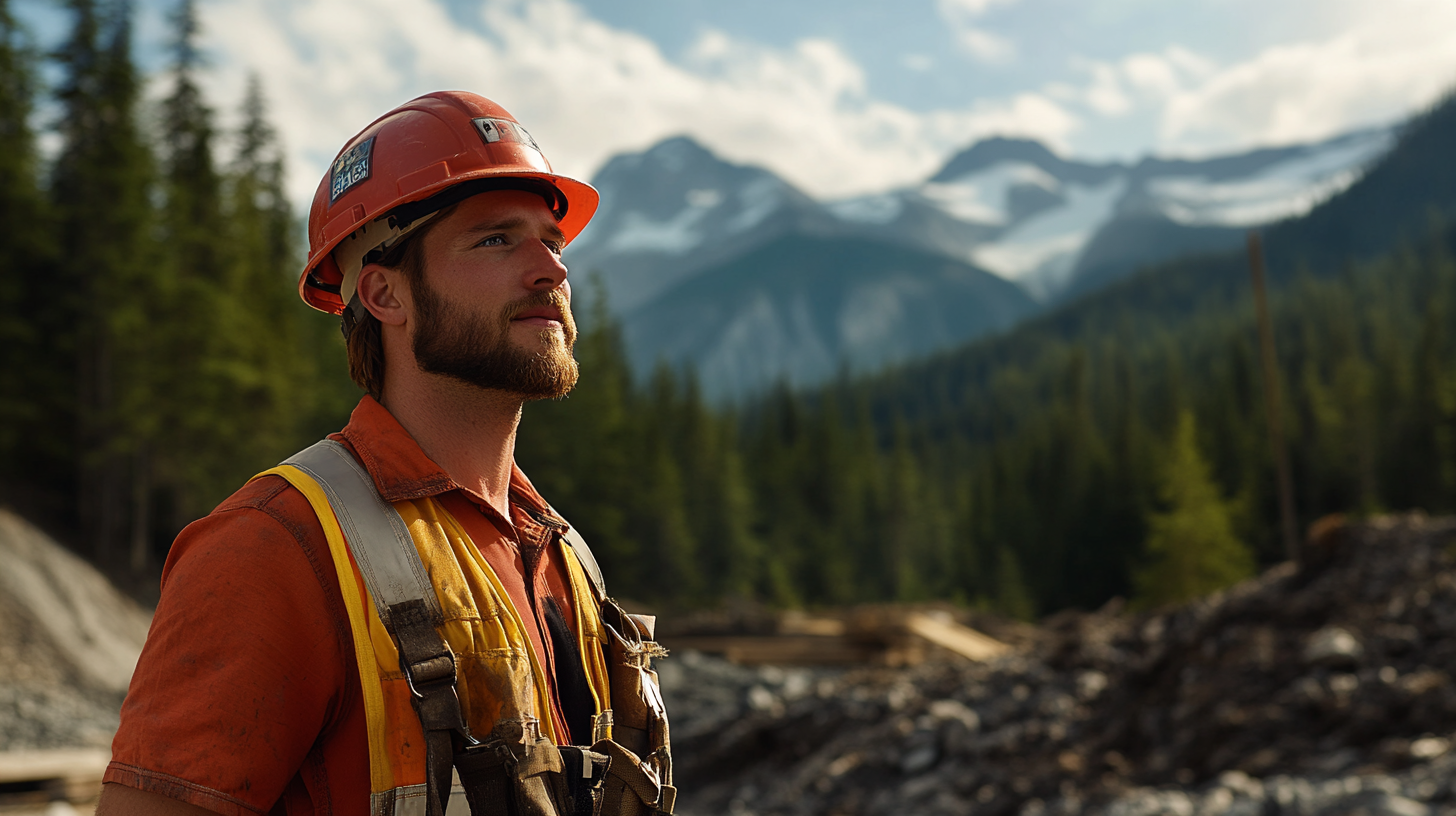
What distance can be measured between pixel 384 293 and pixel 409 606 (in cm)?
75

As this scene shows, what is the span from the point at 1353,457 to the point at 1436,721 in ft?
217

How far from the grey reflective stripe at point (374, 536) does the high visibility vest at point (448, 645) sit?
2cm

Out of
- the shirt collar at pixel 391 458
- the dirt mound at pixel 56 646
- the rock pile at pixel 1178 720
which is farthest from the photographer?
the dirt mound at pixel 56 646

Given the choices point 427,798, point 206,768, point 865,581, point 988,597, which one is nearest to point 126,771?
point 206,768

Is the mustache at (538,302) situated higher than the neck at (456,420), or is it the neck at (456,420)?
the mustache at (538,302)

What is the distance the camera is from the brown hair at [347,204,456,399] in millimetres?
2088

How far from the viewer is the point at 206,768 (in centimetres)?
154

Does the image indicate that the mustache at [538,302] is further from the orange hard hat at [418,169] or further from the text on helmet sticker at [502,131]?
the text on helmet sticker at [502,131]

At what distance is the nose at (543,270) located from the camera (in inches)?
81.7

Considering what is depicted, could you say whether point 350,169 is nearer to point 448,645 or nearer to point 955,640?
point 448,645

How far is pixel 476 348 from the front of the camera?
6.66ft

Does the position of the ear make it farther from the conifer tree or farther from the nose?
the conifer tree

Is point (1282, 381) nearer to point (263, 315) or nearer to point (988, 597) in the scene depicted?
point (988, 597)

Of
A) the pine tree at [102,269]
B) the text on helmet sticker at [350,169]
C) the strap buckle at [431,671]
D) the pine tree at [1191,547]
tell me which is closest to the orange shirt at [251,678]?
the strap buckle at [431,671]
